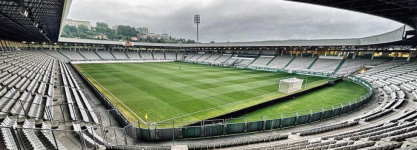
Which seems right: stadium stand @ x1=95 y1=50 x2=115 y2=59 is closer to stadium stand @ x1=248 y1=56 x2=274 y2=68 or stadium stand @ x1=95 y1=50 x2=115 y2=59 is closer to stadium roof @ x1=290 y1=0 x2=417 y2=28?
stadium stand @ x1=248 y1=56 x2=274 y2=68

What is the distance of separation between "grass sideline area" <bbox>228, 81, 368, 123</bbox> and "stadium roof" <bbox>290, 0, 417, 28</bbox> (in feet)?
→ 25.1

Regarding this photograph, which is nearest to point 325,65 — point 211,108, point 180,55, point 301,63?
point 301,63

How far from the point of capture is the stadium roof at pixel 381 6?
A: 425 inches

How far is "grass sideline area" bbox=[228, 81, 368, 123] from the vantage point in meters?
15.5

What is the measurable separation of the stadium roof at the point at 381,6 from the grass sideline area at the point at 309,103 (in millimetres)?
7644

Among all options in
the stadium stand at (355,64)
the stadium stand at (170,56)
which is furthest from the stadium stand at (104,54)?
the stadium stand at (355,64)

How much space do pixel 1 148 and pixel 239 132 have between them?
1082cm

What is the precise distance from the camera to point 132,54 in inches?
2891

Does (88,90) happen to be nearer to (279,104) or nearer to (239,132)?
(239,132)

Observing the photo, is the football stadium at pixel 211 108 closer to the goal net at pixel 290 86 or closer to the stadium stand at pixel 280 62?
the goal net at pixel 290 86

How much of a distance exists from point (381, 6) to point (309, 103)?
10.4m

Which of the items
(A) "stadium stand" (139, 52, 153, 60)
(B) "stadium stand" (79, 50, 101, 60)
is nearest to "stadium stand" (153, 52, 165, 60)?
(A) "stadium stand" (139, 52, 153, 60)

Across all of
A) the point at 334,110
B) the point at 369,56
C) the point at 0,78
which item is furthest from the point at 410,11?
the point at 369,56

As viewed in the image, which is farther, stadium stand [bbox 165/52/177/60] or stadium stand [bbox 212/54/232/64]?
stadium stand [bbox 165/52/177/60]
